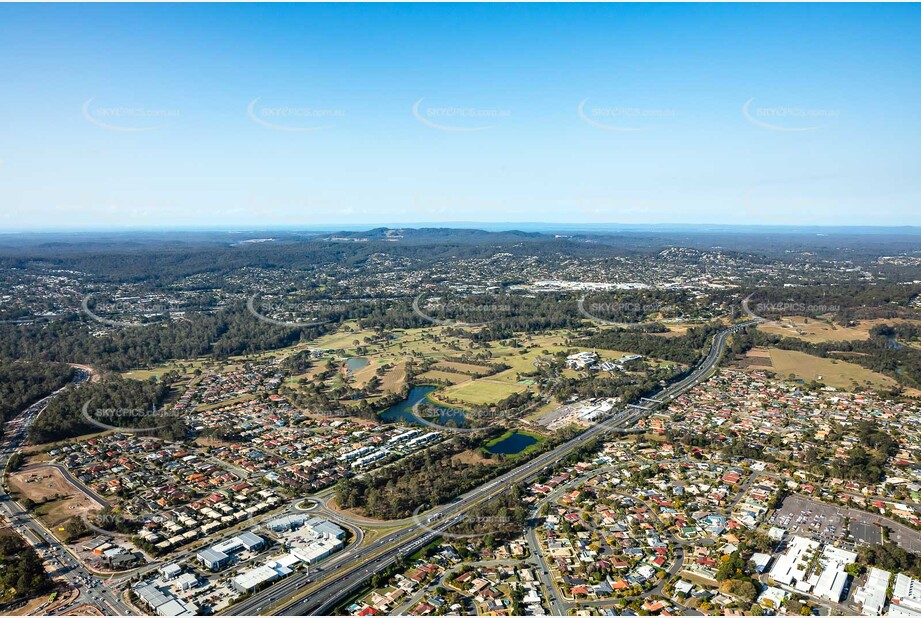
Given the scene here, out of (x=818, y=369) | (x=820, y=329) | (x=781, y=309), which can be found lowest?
(x=818, y=369)

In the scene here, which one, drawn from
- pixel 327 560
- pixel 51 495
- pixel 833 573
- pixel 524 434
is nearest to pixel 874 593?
pixel 833 573

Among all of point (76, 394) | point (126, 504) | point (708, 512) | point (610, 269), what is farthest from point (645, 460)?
point (610, 269)

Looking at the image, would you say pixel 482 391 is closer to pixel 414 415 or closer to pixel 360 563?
pixel 414 415

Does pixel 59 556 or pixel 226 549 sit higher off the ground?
pixel 226 549

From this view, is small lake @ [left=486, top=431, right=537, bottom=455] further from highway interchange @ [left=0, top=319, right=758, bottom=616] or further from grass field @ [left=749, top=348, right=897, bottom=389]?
grass field @ [left=749, top=348, right=897, bottom=389]

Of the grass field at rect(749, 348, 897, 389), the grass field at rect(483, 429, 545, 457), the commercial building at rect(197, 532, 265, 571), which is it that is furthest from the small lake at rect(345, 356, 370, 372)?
the grass field at rect(749, 348, 897, 389)

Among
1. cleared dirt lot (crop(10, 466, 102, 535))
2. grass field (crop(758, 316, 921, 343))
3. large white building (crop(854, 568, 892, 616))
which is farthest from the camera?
grass field (crop(758, 316, 921, 343))

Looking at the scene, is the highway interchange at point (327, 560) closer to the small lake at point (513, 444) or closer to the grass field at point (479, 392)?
the small lake at point (513, 444)

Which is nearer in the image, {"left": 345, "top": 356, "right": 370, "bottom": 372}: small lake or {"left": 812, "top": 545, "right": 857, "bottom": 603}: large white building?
{"left": 812, "top": 545, "right": 857, "bottom": 603}: large white building
